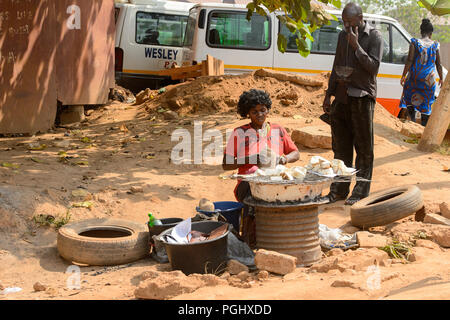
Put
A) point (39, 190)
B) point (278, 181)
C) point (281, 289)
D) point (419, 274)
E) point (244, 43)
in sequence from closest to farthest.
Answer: point (281, 289) < point (419, 274) < point (278, 181) < point (39, 190) < point (244, 43)

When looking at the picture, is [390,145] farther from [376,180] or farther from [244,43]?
[244,43]

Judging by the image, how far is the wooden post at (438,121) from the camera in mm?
8219

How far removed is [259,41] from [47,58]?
14.8 ft

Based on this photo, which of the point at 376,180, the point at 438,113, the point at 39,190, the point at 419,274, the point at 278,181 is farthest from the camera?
the point at 438,113

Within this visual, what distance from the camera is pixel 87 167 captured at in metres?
7.49

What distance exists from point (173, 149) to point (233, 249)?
4.20m

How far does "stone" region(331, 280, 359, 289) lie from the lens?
351 centimetres

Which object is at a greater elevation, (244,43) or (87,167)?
(244,43)

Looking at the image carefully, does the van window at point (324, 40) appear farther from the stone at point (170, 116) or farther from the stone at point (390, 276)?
the stone at point (390, 276)

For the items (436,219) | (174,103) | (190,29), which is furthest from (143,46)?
(436,219)

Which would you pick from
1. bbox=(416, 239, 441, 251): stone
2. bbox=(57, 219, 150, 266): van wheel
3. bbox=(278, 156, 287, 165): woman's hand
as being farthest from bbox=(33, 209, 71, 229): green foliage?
bbox=(416, 239, 441, 251): stone

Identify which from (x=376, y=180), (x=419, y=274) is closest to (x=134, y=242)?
(x=419, y=274)

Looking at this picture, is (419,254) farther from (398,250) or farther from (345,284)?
(345,284)

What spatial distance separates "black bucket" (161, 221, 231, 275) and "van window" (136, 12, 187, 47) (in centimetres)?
1004
